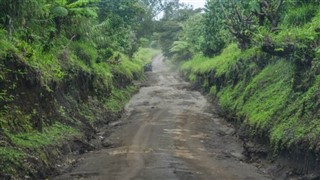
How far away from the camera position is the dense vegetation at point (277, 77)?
15.6 meters

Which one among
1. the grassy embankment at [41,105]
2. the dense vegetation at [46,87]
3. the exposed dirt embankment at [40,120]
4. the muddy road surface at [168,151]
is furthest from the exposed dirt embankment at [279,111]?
the grassy embankment at [41,105]

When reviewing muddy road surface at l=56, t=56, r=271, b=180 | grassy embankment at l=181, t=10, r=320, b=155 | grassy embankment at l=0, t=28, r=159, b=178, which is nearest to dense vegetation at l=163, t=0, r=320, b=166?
grassy embankment at l=181, t=10, r=320, b=155

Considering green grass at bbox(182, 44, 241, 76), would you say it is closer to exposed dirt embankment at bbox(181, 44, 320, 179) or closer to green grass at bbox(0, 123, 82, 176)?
exposed dirt embankment at bbox(181, 44, 320, 179)

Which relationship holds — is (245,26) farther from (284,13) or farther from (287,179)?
(287,179)

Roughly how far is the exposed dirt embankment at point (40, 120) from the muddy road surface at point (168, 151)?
0.94 m

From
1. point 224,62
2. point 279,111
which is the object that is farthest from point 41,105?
point 224,62

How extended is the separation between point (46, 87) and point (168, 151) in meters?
5.45

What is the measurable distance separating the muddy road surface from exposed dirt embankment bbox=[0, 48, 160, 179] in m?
0.94

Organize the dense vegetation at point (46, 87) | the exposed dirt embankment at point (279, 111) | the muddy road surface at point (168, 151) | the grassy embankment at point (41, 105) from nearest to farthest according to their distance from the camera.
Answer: the grassy embankment at point (41, 105)
the dense vegetation at point (46, 87)
the muddy road surface at point (168, 151)
the exposed dirt embankment at point (279, 111)

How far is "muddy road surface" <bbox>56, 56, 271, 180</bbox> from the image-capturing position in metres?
14.1

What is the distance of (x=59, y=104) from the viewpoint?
1955 centimetres

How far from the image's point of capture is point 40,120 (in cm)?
1608

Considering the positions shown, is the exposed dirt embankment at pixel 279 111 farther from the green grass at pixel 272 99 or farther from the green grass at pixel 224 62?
the green grass at pixel 224 62

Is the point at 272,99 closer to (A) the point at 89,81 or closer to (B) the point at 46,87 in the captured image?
(B) the point at 46,87
